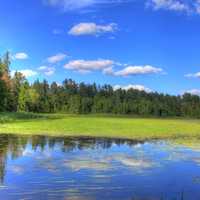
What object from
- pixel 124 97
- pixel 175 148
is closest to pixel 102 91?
pixel 124 97

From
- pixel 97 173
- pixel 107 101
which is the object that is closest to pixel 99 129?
pixel 97 173

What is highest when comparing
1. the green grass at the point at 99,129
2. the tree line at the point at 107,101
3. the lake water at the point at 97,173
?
the tree line at the point at 107,101

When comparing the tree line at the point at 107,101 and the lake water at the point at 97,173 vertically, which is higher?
the tree line at the point at 107,101

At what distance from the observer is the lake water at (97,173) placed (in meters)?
13.1

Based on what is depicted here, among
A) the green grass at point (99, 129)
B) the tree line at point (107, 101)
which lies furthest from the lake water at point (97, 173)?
the tree line at point (107, 101)

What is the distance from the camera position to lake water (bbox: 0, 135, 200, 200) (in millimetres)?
13076

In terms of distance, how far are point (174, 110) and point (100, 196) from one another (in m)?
146

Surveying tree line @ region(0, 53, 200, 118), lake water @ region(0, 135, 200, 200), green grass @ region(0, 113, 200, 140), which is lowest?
lake water @ region(0, 135, 200, 200)

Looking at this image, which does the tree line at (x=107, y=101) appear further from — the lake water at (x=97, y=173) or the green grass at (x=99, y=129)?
the lake water at (x=97, y=173)

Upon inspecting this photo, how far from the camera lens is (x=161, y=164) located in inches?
785

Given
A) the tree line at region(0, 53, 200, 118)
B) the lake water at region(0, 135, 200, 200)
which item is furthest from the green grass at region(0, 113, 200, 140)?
the tree line at region(0, 53, 200, 118)

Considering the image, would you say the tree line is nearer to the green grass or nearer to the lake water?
the green grass

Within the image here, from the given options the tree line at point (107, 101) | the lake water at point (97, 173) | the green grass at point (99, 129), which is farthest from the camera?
the tree line at point (107, 101)

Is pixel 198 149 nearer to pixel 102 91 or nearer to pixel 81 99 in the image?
pixel 81 99
